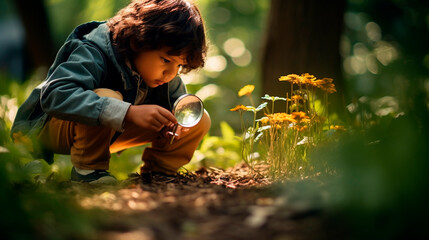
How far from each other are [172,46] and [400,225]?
1.62 meters

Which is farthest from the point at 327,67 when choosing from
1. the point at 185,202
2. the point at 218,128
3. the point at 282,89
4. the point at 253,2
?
the point at 253,2

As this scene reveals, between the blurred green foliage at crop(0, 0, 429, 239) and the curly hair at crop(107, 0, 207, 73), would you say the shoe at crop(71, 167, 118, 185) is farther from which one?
the curly hair at crop(107, 0, 207, 73)

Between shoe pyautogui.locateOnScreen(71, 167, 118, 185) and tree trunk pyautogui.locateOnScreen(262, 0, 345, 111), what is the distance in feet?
5.40

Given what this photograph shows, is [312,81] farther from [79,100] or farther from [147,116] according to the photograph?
[79,100]

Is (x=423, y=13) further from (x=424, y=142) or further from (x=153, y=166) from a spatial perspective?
(x=153, y=166)

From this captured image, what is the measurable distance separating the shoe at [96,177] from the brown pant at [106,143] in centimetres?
4

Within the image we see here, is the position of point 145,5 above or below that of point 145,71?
above

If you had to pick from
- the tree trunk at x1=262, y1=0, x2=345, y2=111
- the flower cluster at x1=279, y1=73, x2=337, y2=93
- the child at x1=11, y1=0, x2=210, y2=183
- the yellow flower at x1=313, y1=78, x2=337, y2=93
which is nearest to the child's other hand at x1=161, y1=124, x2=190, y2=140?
the child at x1=11, y1=0, x2=210, y2=183

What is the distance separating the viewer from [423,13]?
1826 millimetres

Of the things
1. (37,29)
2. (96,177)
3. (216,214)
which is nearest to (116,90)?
(96,177)

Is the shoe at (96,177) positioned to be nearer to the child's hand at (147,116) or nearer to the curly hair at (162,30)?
the child's hand at (147,116)

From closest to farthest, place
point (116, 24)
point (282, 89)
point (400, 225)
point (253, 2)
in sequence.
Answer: point (400, 225) → point (116, 24) → point (282, 89) → point (253, 2)

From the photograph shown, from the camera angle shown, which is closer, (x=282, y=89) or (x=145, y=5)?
(x=145, y=5)

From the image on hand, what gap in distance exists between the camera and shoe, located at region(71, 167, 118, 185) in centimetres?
238
